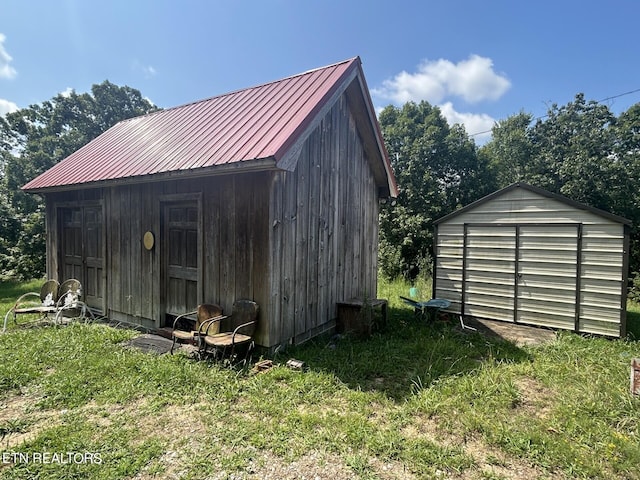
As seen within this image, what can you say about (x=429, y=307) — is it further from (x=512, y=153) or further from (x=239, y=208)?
(x=512, y=153)

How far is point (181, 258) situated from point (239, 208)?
1.70 m

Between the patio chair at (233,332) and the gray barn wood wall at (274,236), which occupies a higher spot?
the gray barn wood wall at (274,236)

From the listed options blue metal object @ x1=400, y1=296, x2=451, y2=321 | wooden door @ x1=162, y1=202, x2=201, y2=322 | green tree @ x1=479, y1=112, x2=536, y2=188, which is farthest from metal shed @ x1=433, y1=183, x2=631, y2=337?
green tree @ x1=479, y1=112, x2=536, y2=188

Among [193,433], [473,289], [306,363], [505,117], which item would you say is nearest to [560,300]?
[473,289]

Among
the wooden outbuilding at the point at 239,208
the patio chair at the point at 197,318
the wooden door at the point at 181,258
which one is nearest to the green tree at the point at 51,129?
the wooden outbuilding at the point at 239,208

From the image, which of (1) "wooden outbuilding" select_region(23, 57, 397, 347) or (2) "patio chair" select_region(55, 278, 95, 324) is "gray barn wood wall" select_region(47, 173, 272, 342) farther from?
(2) "patio chair" select_region(55, 278, 95, 324)

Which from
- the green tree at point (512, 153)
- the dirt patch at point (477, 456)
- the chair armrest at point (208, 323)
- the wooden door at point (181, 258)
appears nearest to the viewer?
the dirt patch at point (477, 456)

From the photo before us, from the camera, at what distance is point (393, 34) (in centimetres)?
1062

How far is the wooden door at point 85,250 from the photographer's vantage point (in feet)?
22.6

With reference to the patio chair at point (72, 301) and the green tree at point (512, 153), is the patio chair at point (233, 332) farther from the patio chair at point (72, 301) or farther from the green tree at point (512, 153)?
the green tree at point (512, 153)

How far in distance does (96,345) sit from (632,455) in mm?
6480

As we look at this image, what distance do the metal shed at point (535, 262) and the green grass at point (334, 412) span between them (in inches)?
39.1

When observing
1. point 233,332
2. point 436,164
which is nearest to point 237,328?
point 233,332

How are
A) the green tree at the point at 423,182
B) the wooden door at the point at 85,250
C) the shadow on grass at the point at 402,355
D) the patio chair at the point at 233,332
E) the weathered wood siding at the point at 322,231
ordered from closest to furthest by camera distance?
1. the shadow on grass at the point at 402,355
2. the patio chair at the point at 233,332
3. the weathered wood siding at the point at 322,231
4. the wooden door at the point at 85,250
5. the green tree at the point at 423,182
